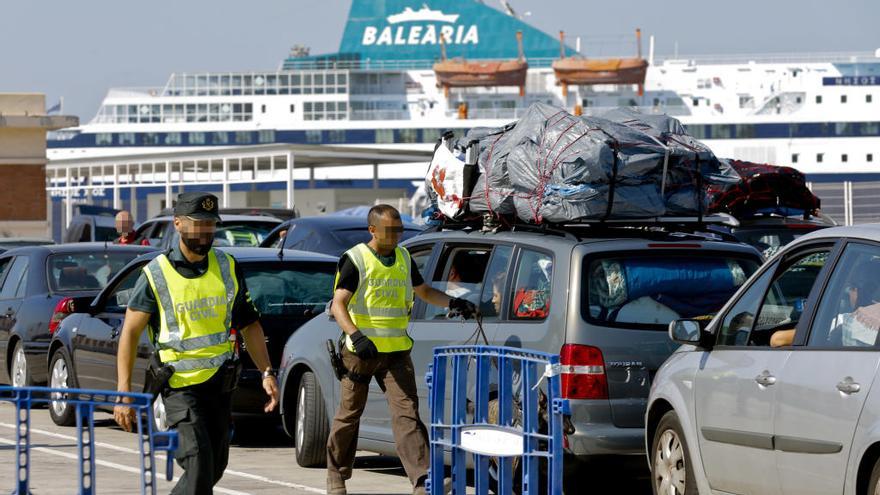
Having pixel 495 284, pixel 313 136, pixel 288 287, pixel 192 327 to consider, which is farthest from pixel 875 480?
pixel 313 136

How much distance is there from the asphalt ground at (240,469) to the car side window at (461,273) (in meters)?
1.23

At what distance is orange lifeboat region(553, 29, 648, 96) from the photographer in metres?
89.8

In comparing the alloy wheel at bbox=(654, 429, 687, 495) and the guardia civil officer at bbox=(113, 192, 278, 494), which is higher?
the guardia civil officer at bbox=(113, 192, 278, 494)

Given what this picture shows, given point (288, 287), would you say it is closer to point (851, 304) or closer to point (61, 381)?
point (61, 381)

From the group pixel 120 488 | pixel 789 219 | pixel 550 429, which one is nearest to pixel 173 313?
pixel 120 488

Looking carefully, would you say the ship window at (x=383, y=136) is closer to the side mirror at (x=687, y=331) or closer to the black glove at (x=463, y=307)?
the black glove at (x=463, y=307)

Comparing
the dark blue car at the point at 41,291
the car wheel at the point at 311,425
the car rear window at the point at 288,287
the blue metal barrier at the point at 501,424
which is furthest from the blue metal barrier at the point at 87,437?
the dark blue car at the point at 41,291

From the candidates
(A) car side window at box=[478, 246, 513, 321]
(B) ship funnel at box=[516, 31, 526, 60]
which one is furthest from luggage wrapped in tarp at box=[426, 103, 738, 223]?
(B) ship funnel at box=[516, 31, 526, 60]

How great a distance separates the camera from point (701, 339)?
7.38 m

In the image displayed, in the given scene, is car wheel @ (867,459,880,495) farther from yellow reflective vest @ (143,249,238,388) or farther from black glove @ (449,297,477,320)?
black glove @ (449,297,477,320)

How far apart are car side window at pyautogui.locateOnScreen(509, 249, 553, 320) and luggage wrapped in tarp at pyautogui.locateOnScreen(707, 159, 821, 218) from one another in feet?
27.2

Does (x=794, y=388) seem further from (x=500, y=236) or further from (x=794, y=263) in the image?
(x=500, y=236)

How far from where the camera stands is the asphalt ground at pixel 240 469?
6734 mm

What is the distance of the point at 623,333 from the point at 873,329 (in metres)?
2.16
